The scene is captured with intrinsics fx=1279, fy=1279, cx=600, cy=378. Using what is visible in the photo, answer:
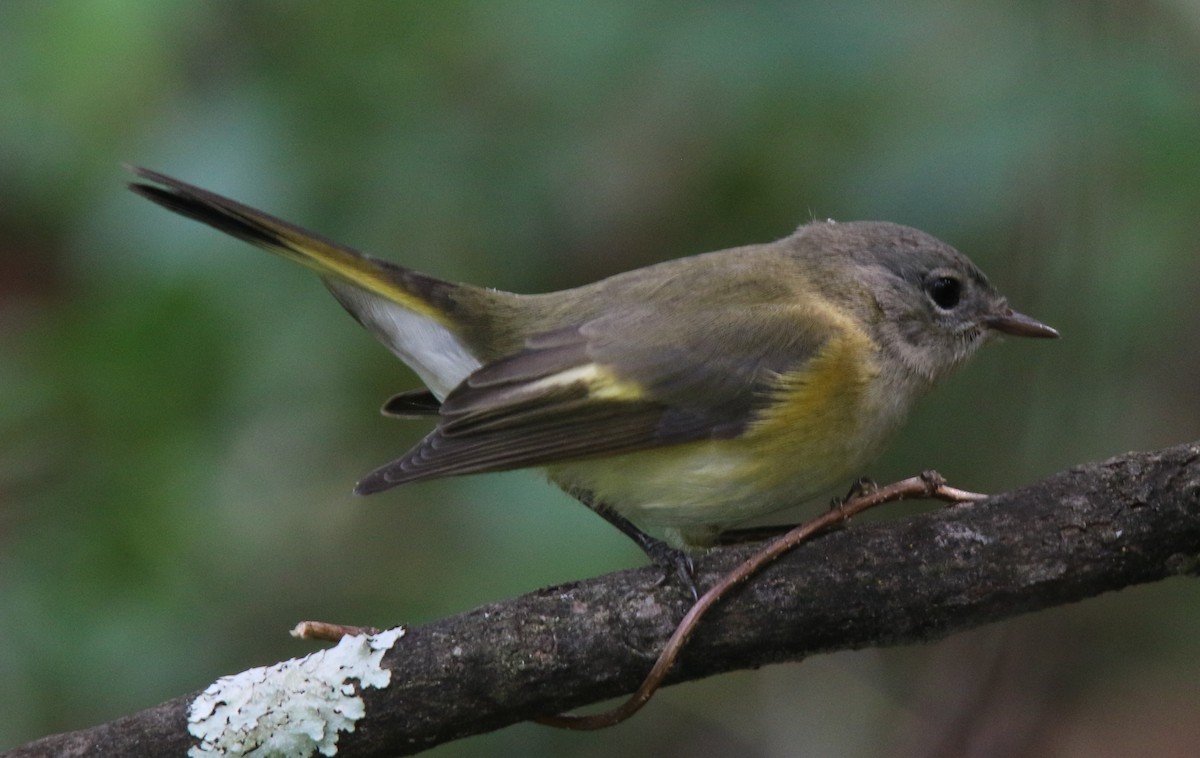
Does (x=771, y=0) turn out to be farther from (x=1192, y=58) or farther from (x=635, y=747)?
(x=635, y=747)

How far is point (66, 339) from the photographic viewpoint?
136 inches

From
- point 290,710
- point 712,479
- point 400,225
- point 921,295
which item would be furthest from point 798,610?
point 400,225

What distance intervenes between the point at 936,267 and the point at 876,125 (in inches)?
17.0

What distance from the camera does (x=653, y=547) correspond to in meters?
2.81

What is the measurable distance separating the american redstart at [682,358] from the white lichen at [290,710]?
22.9 inches

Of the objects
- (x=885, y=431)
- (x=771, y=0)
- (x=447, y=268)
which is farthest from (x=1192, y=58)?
(x=447, y=268)

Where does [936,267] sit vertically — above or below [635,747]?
above

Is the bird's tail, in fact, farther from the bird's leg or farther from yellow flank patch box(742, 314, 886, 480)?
yellow flank patch box(742, 314, 886, 480)

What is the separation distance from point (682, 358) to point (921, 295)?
740 mm

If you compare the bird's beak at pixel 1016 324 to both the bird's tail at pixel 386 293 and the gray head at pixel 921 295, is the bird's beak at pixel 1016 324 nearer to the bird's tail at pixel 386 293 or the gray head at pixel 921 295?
the gray head at pixel 921 295

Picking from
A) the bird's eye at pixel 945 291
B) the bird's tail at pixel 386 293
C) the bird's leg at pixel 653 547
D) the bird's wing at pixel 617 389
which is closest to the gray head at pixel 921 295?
the bird's eye at pixel 945 291

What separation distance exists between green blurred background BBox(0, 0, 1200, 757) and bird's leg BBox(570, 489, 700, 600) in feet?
0.93

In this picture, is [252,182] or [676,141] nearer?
[252,182]

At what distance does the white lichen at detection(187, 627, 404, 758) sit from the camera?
7.36 feet
